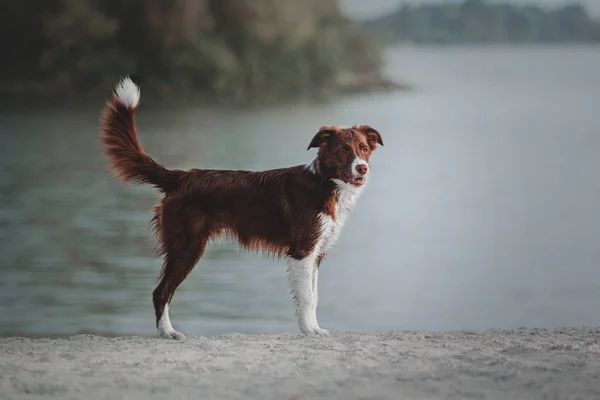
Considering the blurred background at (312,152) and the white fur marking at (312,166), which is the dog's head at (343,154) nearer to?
the white fur marking at (312,166)

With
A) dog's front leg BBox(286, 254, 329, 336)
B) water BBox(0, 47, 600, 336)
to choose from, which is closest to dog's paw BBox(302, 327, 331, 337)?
dog's front leg BBox(286, 254, 329, 336)

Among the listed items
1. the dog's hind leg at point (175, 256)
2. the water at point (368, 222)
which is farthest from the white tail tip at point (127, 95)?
the water at point (368, 222)

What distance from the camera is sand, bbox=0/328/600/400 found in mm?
4078

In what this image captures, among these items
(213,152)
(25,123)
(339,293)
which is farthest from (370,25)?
(339,293)

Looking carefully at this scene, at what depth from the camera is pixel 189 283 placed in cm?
805

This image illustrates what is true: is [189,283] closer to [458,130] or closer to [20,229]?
[20,229]

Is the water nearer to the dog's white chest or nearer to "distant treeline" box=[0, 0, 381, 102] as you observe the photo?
"distant treeline" box=[0, 0, 381, 102]

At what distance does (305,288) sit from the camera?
513 cm

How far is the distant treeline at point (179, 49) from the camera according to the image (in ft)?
69.3

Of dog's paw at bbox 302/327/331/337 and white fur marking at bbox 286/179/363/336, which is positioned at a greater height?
white fur marking at bbox 286/179/363/336

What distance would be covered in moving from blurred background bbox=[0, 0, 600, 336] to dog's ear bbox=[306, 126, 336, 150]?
0.94 m

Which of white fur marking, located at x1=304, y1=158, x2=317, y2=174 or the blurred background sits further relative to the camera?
the blurred background

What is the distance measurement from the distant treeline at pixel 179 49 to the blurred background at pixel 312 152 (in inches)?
1.5

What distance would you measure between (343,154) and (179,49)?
1652 centimetres
